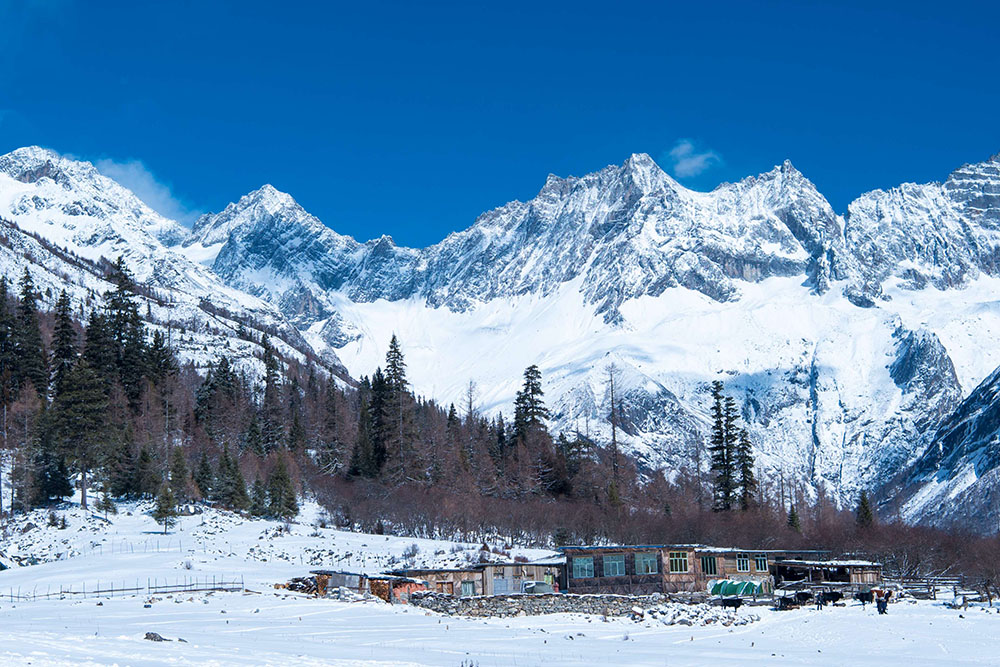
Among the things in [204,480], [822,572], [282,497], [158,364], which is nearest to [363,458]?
[282,497]

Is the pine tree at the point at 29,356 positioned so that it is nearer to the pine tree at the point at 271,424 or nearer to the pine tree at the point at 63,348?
the pine tree at the point at 63,348

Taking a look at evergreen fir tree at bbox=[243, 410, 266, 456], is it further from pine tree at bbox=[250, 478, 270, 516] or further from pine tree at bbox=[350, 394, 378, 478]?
pine tree at bbox=[250, 478, 270, 516]

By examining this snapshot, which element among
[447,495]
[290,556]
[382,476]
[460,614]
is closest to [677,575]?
[460,614]

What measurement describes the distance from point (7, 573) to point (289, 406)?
7703cm

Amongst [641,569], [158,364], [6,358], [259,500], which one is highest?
[158,364]

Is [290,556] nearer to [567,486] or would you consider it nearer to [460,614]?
[460,614]

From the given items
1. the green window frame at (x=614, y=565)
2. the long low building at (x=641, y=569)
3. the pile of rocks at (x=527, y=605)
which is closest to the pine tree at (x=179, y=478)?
the long low building at (x=641, y=569)

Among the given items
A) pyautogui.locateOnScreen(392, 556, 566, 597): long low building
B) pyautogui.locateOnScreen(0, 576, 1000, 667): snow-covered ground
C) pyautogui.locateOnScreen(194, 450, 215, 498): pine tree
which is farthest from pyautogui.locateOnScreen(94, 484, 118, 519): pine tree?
pyautogui.locateOnScreen(0, 576, 1000, 667): snow-covered ground

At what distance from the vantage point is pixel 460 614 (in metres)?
53.1

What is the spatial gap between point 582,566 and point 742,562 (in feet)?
41.8

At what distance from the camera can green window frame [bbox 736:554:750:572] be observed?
244 feet

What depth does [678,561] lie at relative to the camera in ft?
229

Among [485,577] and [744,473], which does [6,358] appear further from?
[744,473]

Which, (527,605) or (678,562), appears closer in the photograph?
→ (527,605)
